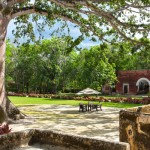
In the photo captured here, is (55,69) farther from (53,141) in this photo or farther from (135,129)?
(53,141)

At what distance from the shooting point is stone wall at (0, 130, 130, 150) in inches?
174

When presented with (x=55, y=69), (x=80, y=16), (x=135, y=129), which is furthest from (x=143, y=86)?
(x=135, y=129)

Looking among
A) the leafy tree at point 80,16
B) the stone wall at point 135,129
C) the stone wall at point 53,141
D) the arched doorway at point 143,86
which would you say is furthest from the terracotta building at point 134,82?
the stone wall at point 53,141

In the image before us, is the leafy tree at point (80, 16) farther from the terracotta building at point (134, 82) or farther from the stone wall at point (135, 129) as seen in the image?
the terracotta building at point (134, 82)

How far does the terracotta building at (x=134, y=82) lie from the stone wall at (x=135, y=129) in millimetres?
45409

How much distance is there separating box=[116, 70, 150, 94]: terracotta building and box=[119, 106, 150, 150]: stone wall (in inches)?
1788

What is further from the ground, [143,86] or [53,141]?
Answer: [143,86]

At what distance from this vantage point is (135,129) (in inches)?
279

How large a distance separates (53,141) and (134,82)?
1927 inches

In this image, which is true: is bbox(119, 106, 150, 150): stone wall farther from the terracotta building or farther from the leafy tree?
the terracotta building

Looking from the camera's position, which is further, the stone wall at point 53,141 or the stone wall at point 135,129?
the stone wall at point 135,129

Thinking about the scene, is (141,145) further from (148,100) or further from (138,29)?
(148,100)

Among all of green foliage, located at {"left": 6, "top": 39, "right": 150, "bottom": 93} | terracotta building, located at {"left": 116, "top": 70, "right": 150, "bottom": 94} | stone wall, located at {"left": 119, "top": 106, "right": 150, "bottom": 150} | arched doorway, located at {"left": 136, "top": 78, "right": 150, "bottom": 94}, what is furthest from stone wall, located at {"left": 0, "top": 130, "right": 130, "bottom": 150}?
arched doorway, located at {"left": 136, "top": 78, "right": 150, "bottom": 94}

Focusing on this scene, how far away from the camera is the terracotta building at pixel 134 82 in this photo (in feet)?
170
